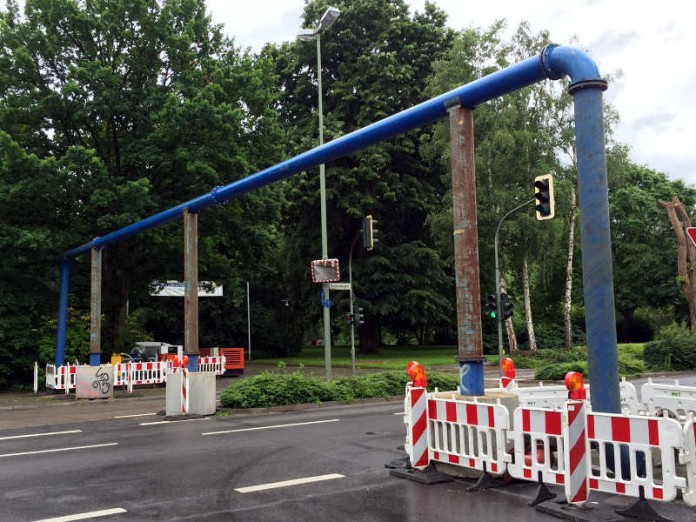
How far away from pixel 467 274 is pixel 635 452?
2849 millimetres

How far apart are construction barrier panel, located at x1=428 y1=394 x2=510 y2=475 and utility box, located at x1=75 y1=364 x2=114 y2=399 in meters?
14.6

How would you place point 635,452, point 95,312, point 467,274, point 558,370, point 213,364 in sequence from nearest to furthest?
point 635,452
point 467,274
point 95,312
point 558,370
point 213,364

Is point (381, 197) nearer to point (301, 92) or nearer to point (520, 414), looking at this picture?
point (301, 92)

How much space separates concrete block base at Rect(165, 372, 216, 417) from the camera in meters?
15.0

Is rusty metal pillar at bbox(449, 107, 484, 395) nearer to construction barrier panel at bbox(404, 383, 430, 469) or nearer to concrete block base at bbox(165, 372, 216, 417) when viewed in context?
construction barrier panel at bbox(404, 383, 430, 469)

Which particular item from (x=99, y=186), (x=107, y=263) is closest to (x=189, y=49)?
(x=99, y=186)

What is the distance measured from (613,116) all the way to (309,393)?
25.5 m

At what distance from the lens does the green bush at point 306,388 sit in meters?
15.8

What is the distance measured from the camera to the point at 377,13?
3809 cm

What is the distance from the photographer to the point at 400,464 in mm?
8414

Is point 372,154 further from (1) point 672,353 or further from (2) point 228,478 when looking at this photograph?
(2) point 228,478

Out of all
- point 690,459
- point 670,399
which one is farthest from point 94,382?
point 690,459

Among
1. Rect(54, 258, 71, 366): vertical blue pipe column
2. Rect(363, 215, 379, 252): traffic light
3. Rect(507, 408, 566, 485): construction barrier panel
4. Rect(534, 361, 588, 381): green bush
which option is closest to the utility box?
Rect(54, 258, 71, 366): vertical blue pipe column

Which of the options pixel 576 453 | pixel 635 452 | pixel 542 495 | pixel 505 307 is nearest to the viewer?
pixel 635 452
